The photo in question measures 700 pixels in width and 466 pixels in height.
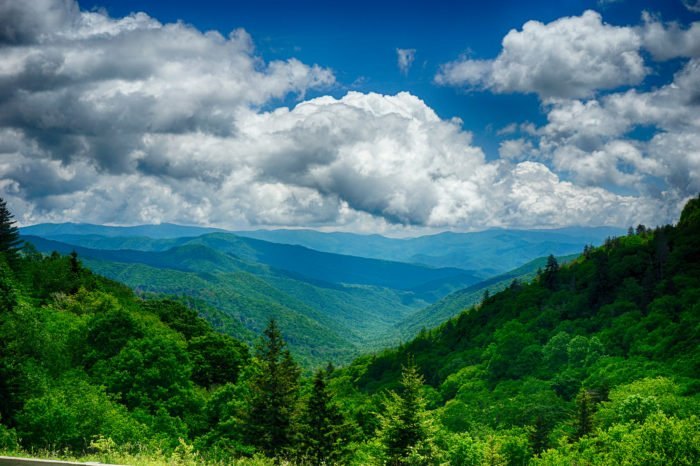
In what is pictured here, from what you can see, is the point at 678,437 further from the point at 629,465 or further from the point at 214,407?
the point at 214,407

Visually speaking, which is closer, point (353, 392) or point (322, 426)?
point (322, 426)

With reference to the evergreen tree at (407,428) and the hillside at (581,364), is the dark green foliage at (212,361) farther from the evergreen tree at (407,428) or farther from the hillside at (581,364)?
the evergreen tree at (407,428)

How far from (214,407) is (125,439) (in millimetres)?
17248

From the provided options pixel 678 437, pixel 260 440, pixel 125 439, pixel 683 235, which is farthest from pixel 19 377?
pixel 683 235

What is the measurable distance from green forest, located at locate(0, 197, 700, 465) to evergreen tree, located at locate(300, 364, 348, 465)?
133mm

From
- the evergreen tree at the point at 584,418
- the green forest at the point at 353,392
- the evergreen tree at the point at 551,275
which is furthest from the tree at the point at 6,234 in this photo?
the evergreen tree at the point at 551,275

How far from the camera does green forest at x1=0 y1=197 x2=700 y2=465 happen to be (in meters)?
30.5

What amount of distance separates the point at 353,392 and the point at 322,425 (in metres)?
68.2

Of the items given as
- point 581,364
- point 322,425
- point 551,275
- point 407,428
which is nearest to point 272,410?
point 322,425

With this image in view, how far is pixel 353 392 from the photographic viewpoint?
109812mm

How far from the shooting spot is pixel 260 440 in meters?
40.1

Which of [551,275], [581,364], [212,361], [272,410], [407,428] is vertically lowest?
[581,364]

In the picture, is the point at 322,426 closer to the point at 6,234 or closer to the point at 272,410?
the point at 272,410

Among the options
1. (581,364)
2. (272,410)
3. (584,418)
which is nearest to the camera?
(272,410)
